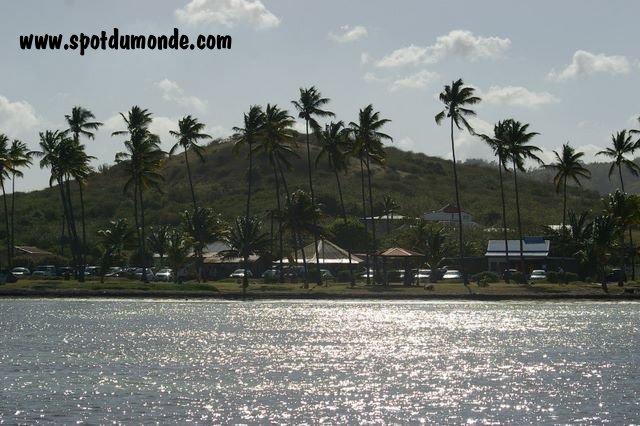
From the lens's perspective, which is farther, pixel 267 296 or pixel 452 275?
pixel 452 275

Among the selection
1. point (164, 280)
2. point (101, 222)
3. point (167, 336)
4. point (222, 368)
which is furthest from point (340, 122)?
point (101, 222)

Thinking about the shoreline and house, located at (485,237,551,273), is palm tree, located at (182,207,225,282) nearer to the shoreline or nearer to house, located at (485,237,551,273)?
the shoreline

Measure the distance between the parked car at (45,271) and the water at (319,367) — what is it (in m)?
39.6

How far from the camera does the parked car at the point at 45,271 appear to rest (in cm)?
11976

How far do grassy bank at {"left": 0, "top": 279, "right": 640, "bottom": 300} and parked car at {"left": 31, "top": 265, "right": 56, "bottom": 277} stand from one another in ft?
50.9

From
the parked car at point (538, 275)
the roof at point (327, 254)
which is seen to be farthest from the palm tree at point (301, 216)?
the parked car at point (538, 275)

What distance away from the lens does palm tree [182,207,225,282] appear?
363 ft

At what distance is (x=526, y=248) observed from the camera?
117m

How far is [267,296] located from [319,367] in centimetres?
4921

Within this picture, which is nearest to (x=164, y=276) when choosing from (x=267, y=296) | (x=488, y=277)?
(x=267, y=296)

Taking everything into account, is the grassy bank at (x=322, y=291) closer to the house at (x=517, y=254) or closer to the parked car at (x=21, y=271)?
the house at (x=517, y=254)

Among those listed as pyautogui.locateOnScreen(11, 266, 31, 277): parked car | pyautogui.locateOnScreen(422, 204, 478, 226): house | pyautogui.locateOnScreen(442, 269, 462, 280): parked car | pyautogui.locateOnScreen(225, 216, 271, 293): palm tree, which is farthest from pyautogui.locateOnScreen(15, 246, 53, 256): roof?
pyautogui.locateOnScreen(422, 204, 478, 226): house

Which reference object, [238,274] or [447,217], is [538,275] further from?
[447,217]

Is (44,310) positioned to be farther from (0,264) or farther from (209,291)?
(0,264)
